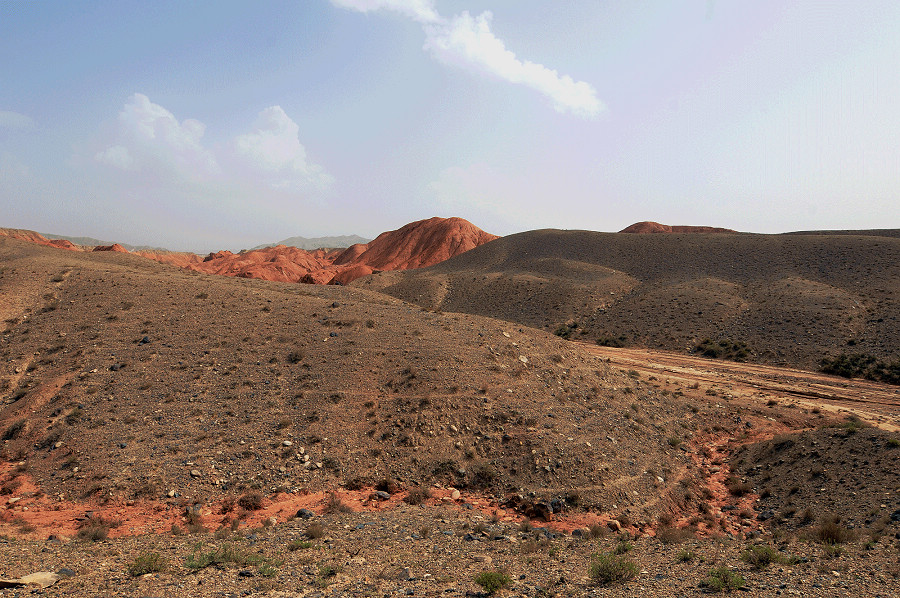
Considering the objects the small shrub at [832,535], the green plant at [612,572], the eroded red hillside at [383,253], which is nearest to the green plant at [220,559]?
the green plant at [612,572]

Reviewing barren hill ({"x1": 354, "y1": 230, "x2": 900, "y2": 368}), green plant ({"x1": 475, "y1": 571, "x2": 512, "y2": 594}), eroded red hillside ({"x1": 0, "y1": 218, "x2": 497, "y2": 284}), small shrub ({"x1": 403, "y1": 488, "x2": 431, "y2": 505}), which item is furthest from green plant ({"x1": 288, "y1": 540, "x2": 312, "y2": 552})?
eroded red hillside ({"x1": 0, "y1": 218, "x2": 497, "y2": 284})

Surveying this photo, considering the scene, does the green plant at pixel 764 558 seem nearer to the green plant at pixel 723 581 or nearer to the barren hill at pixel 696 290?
the green plant at pixel 723 581

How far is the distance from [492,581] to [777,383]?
2741 centimetres

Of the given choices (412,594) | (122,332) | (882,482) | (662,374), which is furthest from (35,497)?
(662,374)

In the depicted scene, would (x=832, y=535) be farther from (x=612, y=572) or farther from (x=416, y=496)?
(x=416, y=496)

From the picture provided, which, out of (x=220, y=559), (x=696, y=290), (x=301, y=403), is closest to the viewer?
(x=220, y=559)

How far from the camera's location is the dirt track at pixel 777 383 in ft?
74.2

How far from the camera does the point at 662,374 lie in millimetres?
28922

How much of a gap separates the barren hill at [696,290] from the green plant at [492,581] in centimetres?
3382

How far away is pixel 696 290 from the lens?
46.9 metres

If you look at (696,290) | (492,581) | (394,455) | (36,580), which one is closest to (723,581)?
(492,581)

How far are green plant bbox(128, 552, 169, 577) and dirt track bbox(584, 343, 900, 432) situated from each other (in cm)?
2641

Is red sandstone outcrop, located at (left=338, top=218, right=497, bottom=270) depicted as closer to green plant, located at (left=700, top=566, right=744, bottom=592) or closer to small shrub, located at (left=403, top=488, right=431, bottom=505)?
small shrub, located at (left=403, top=488, right=431, bottom=505)

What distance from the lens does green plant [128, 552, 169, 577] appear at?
318 inches
